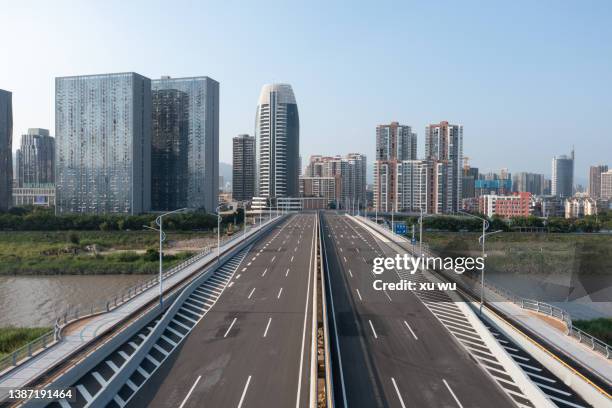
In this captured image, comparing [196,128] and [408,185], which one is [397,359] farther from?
[408,185]

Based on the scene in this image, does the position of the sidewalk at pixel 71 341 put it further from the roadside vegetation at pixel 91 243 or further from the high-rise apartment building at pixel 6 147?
the high-rise apartment building at pixel 6 147

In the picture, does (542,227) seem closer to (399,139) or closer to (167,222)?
(167,222)

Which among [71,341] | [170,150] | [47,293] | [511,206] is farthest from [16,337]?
[511,206]

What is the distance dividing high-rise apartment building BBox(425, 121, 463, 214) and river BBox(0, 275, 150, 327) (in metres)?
83.5

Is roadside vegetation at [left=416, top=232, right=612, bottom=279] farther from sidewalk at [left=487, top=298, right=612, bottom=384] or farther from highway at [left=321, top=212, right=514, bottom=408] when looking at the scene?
highway at [left=321, top=212, right=514, bottom=408]

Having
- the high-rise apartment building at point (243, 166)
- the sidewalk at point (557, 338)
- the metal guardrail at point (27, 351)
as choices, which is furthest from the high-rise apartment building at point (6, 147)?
the sidewalk at point (557, 338)

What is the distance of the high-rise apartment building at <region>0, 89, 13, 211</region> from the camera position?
112m

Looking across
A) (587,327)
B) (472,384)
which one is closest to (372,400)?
(472,384)

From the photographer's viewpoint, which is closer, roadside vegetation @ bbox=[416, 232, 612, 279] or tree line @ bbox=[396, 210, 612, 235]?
roadside vegetation @ bbox=[416, 232, 612, 279]

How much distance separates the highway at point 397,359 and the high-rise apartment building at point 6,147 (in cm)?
11490

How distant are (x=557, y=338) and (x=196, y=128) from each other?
106894 millimetres

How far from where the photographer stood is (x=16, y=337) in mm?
23000

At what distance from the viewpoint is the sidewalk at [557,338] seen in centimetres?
1614

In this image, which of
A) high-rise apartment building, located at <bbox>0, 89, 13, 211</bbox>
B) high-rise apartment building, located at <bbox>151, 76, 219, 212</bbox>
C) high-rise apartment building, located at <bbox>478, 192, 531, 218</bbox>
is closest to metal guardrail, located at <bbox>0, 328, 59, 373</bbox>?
high-rise apartment building, located at <bbox>151, 76, 219, 212</bbox>
